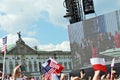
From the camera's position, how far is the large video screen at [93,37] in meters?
48.8

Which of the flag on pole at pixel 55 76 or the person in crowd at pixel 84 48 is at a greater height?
the person in crowd at pixel 84 48

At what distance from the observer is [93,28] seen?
50.9 m

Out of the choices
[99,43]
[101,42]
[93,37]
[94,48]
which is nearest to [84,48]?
[94,48]

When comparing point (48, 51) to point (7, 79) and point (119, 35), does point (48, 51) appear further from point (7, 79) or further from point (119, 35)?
point (7, 79)

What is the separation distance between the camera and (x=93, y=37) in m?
50.8

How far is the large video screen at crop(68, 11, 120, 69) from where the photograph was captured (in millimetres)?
48781

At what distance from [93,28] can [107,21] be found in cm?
214

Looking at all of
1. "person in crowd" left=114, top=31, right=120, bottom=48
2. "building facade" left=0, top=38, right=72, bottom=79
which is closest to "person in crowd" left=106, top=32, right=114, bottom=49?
"person in crowd" left=114, top=31, right=120, bottom=48

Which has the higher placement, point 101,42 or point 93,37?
point 93,37

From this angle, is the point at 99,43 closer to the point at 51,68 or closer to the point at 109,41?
the point at 109,41

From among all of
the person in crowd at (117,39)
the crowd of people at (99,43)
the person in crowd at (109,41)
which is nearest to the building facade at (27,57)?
the crowd of people at (99,43)

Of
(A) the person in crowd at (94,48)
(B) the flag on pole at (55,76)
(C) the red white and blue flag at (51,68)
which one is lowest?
(B) the flag on pole at (55,76)

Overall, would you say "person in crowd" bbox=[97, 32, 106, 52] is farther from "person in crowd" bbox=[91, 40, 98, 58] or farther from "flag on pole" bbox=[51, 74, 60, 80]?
"flag on pole" bbox=[51, 74, 60, 80]

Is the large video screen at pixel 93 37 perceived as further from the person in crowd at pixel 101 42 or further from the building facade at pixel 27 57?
the building facade at pixel 27 57
